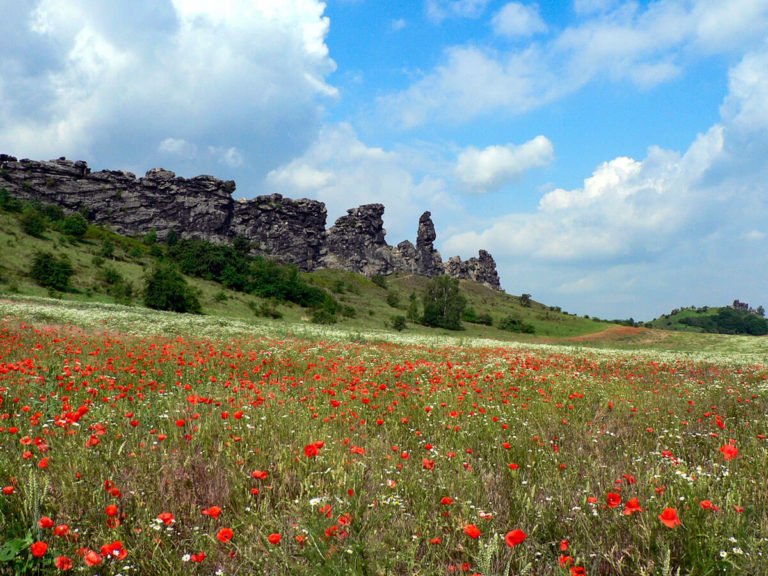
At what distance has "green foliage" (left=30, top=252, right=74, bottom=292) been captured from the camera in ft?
174

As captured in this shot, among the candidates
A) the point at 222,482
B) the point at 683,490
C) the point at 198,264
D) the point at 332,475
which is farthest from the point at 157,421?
the point at 198,264

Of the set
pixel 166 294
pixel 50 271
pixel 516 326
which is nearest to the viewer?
pixel 50 271

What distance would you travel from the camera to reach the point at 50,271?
5438 cm

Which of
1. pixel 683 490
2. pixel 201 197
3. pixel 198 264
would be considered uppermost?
pixel 201 197

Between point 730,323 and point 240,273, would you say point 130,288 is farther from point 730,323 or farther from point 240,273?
point 730,323

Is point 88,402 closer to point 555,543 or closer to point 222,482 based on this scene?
point 222,482

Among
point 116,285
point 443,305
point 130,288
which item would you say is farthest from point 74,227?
point 443,305

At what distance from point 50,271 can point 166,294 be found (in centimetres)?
Answer: 1624

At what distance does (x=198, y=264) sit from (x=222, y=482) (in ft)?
312

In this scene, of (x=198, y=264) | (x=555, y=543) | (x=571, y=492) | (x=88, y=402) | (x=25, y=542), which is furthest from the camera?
(x=198, y=264)

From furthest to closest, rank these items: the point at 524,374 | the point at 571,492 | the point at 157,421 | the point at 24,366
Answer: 1. the point at 524,374
2. the point at 24,366
3. the point at 157,421
4. the point at 571,492

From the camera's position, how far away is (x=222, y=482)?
3.47m

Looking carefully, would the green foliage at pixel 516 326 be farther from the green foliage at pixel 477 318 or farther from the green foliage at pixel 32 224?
the green foliage at pixel 32 224

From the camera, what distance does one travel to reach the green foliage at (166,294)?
55362 mm
